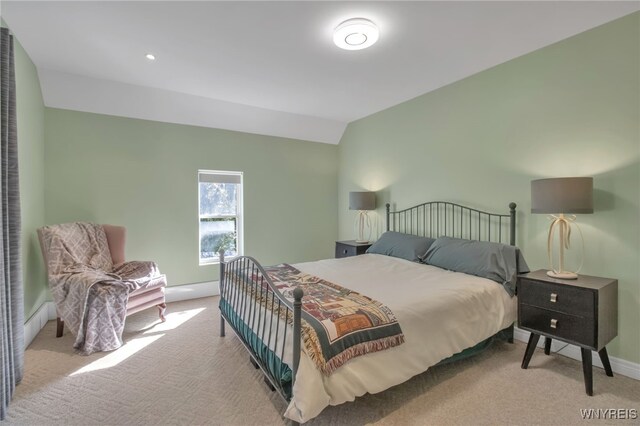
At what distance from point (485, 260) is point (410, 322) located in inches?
49.6

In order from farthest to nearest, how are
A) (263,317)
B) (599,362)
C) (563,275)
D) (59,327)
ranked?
(59,327)
(599,362)
(563,275)
(263,317)

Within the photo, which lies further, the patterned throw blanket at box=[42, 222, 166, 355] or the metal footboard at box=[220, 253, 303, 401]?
the patterned throw blanket at box=[42, 222, 166, 355]

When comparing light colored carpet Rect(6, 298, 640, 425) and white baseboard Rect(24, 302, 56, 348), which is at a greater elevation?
white baseboard Rect(24, 302, 56, 348)

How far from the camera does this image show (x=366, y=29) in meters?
2.39

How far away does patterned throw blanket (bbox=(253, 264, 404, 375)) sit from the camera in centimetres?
163

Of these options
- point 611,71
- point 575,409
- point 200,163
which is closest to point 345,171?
point 200,163

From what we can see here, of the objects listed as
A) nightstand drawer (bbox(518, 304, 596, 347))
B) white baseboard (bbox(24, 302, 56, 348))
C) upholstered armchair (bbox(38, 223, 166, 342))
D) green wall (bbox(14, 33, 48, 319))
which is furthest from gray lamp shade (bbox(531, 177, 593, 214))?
white baseboard (bbox(24, 302, 56, 348))

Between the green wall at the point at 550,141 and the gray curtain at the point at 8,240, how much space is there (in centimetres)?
391

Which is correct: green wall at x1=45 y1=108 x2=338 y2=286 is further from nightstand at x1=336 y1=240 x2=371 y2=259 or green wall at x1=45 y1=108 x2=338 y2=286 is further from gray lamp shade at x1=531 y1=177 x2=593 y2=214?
gray lamp shade at x1=531 y1=177 x2=593 y2=214

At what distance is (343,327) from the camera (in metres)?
1.75

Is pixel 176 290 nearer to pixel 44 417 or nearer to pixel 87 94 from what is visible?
pixel 44 417

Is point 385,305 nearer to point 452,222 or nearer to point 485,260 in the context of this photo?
point 485,260

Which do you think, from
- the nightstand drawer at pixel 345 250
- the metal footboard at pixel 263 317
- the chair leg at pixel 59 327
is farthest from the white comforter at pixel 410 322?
the chair leg at pixel 59 327

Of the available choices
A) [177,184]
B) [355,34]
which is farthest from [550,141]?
[177,184]
